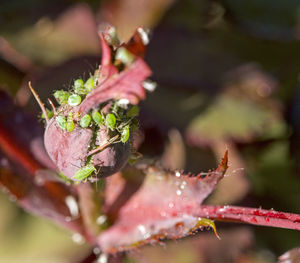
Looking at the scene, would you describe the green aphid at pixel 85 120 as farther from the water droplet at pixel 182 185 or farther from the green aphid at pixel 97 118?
the water droplet at pixel 182 185

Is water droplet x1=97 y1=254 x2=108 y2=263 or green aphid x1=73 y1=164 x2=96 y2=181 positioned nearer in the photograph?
green aphid x1=73 y1=164 x2=96 y2=181

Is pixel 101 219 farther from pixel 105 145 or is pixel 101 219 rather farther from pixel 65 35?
pixel 65 35

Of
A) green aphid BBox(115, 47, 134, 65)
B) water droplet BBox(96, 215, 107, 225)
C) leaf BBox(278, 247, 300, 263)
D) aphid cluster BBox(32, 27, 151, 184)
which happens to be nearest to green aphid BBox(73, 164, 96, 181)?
aphid cluster BBox(32, 27, 151, 184)

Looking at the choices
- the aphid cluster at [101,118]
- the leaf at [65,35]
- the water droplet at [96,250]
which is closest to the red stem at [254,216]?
the aphid cluster at [101,118]

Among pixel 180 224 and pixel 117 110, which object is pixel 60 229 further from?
pixel 117 110

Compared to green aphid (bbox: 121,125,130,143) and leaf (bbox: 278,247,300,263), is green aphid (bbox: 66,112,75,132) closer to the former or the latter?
green aphid (bbox: 121,125,130,143)

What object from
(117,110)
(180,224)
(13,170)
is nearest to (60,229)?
(13,170)
